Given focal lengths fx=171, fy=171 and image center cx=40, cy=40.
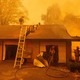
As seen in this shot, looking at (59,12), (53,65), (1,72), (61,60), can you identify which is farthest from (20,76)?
(59,12)

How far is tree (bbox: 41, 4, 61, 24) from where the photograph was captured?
221 feet

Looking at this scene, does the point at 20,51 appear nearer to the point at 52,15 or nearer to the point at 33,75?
the point at 33,75

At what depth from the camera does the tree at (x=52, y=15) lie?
221 ft

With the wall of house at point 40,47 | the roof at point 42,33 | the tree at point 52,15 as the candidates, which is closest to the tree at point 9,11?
the roof at point 42,33

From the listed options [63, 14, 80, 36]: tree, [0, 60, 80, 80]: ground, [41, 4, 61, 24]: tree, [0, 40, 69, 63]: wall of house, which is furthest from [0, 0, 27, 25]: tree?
[41, 4, 61, 24]: tree

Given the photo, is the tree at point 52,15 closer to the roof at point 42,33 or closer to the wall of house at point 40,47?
the roof at point 42,33

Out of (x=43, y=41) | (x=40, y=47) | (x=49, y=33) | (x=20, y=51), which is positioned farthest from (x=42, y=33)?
(x=20, y=51)

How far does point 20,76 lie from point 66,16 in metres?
57.1

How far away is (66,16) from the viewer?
66.6m

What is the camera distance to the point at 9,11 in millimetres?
36750

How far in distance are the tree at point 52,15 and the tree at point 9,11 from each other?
29003mm

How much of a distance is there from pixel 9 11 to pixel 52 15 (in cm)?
3478

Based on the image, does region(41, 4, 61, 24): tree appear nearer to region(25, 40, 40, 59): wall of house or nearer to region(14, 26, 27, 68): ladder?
region(25, 40, 40, 59): wall of house

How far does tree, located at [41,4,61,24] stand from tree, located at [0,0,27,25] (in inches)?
1142
